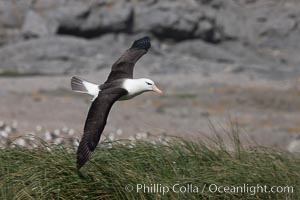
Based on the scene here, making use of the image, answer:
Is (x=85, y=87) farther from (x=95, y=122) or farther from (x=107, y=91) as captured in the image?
(x=95, y=122)

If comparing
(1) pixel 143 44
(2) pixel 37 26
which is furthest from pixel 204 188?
(2) pixel 37 26

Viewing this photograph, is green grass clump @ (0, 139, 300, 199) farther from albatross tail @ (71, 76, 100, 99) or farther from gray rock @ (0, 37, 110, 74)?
gray rock @ (0, 37, 110, 74)

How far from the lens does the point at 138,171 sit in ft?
22.8

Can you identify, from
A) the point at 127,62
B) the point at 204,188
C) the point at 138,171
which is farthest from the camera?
the point at 127,62

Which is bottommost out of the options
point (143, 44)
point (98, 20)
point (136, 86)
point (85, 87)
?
point (136, 86)

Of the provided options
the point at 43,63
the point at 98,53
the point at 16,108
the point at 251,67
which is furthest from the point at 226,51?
the point at 16,108

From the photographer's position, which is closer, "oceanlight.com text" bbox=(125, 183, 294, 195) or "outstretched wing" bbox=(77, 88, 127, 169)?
"outstretched wing" bbox=(77, 88, 127, 169)

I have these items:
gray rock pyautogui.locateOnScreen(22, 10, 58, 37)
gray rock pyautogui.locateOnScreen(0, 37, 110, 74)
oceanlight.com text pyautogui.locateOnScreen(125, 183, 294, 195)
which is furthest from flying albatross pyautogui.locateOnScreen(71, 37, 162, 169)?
gray rock pyautogui.locateOnScreen(22, 10, 58, 37)

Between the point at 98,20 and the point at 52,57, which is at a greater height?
the point at 98,20

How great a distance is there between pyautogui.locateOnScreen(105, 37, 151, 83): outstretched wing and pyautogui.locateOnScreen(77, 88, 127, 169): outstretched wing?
77 centimetres

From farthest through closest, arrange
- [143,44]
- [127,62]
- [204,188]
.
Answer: [143,44] < [127,62] < [204,188]

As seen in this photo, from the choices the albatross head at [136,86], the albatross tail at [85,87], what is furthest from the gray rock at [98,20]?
the albatross head at [136,86]

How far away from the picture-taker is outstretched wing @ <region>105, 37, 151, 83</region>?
8.36 m

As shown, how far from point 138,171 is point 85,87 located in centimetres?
147
